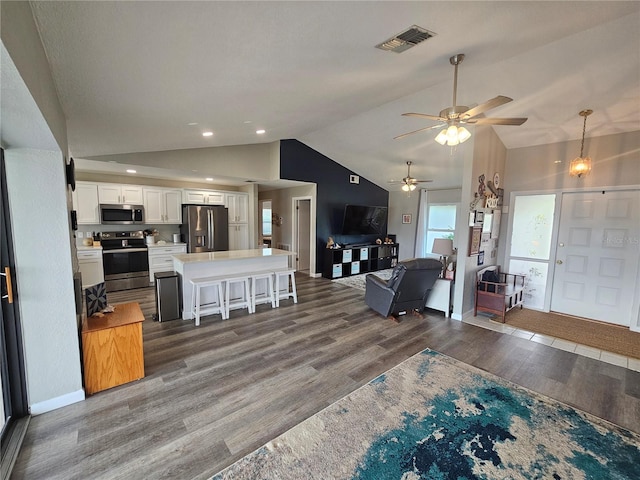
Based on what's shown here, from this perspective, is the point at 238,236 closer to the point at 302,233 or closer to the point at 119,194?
the point at 302,233

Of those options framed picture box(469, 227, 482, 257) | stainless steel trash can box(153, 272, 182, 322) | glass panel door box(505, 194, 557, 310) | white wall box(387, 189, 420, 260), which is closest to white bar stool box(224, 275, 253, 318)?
stainless steel trash can box(153, 272, 182, 322)

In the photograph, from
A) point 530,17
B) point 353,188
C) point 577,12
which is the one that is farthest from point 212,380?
point 353,188

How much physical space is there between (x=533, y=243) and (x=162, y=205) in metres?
7.22

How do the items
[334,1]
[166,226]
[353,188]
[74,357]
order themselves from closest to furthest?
1. [334,1]
2. [74,357]
3. [166,226]
4. [353,188]

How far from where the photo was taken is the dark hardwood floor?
184 centimetres

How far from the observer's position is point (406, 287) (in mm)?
4055

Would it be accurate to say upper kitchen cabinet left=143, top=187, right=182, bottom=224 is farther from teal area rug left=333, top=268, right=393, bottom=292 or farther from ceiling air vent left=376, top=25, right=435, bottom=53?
ceiling air vent left=376, top=25, right=435, bottom=53

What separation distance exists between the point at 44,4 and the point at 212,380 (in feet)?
9.03

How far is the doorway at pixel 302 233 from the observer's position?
738 cm

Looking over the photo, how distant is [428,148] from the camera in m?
5.35

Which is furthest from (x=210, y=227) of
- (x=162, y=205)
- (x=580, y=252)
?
(x=580, y=252)

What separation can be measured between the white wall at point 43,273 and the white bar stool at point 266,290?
233 cm

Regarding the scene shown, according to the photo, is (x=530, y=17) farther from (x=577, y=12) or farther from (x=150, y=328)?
(x=150, y=328)

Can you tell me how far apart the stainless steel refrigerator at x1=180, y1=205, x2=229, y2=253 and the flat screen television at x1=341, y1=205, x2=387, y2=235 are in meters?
2.93
